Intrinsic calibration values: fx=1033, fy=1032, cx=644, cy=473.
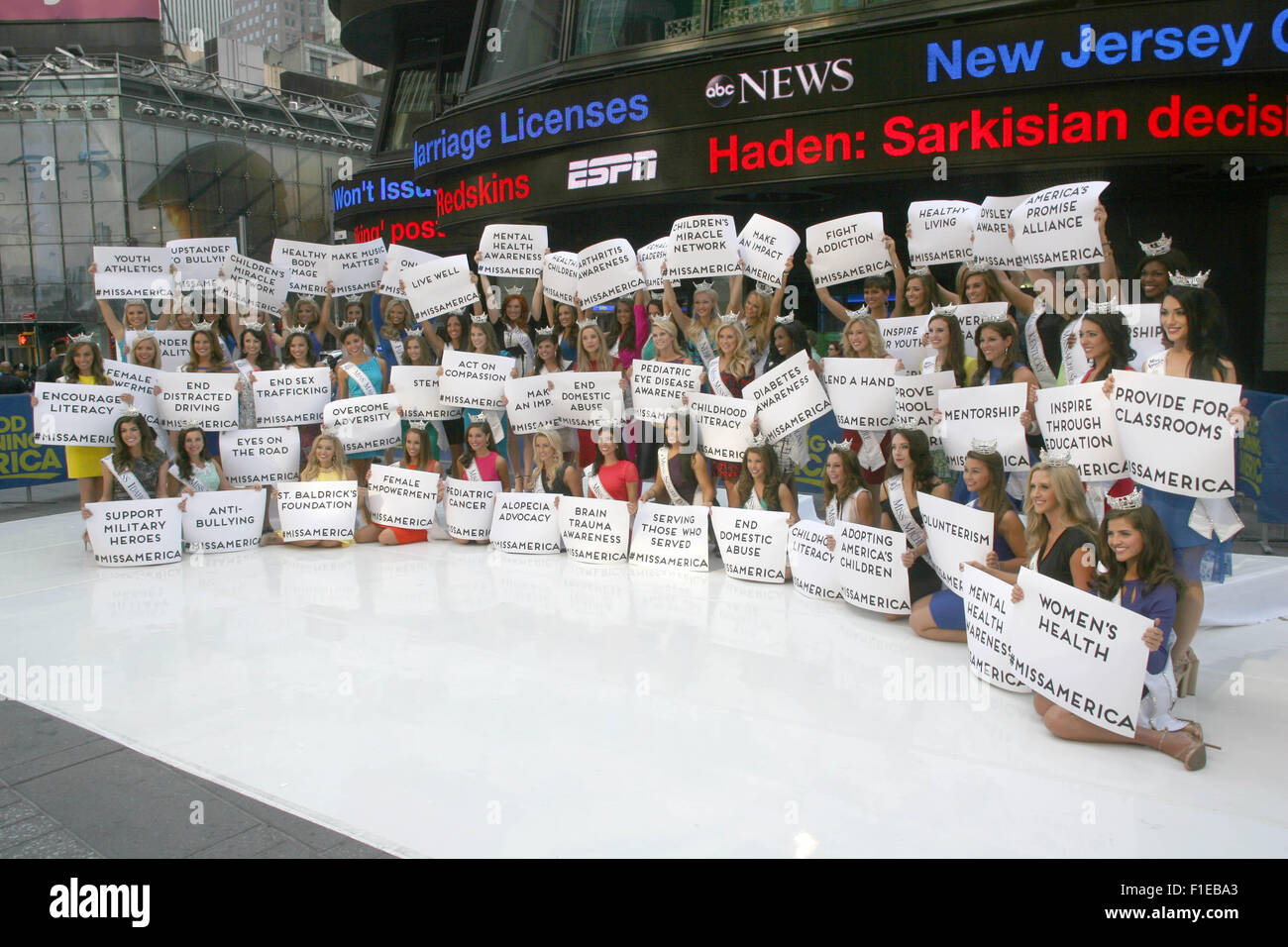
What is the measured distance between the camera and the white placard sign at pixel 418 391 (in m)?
8.88

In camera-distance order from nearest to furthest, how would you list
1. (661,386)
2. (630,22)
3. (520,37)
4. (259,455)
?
(661,386) < (259,455) < (630,22) < (520,37)

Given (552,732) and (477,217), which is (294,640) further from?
(477,217)

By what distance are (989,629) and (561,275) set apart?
16.8 feet

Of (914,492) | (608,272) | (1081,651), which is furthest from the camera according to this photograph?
(608,272)

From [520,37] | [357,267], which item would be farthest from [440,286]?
[520,37]

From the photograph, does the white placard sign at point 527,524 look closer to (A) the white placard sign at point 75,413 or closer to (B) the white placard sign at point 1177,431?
(A) the white placard sign at point 75,413

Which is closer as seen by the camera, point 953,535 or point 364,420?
point 953,535

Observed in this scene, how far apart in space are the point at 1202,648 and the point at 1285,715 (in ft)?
3.30

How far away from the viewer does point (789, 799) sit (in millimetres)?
3828

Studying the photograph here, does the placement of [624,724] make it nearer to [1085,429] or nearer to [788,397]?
[1085,429]

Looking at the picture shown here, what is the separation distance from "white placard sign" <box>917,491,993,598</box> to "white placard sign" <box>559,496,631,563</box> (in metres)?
2.60

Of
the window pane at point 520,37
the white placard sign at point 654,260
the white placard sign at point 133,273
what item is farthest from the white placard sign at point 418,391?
the window pane at point 520,37

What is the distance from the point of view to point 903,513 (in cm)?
616

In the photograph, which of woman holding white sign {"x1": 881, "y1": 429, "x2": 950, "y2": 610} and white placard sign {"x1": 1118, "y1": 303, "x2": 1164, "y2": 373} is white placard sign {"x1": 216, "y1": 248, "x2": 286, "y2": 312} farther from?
white placard sign {"x1": 1118, "y1": 303, "x2": 1164, "y2": 373}
